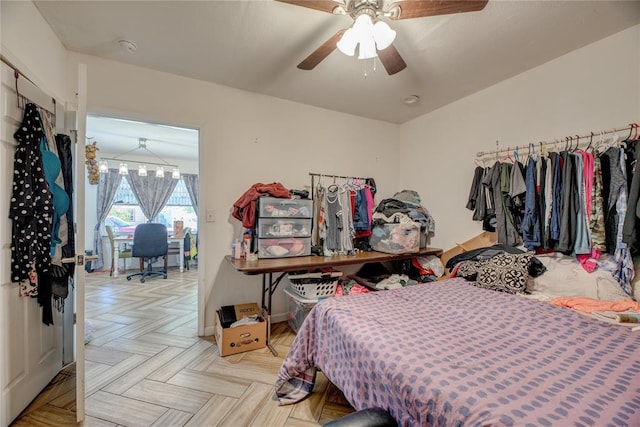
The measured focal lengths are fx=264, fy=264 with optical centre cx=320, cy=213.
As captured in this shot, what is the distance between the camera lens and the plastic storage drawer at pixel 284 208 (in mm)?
2496

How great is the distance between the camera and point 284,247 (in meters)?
2.60

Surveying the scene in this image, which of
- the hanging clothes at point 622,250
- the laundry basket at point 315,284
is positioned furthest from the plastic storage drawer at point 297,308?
the hanging clothes at point 622,250

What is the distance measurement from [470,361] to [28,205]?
2375mm

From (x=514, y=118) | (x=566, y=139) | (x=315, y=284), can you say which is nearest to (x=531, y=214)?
(x=566, y=139)

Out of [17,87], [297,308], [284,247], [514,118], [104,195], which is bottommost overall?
[297,308]

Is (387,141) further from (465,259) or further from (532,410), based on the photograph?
(532,410)

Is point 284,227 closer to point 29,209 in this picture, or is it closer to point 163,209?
point 29,209

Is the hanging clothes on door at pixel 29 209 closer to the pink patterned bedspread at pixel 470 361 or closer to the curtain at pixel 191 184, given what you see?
the pink patterned bedspread at pixel 470 361

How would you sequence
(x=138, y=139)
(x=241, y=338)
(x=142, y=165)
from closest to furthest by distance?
(x=241, y=338) → (x=138, y=139) → (x=142, y=165)

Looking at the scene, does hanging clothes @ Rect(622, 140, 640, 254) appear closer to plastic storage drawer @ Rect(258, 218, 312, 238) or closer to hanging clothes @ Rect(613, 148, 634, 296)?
hanging clothes @ Rect(613, 148, 634, 296)

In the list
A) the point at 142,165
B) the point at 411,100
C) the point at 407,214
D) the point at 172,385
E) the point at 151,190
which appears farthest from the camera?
the point at 151,190

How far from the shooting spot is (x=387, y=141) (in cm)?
367

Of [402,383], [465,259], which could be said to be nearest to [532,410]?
[402,383]

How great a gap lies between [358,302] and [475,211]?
1741 mm
